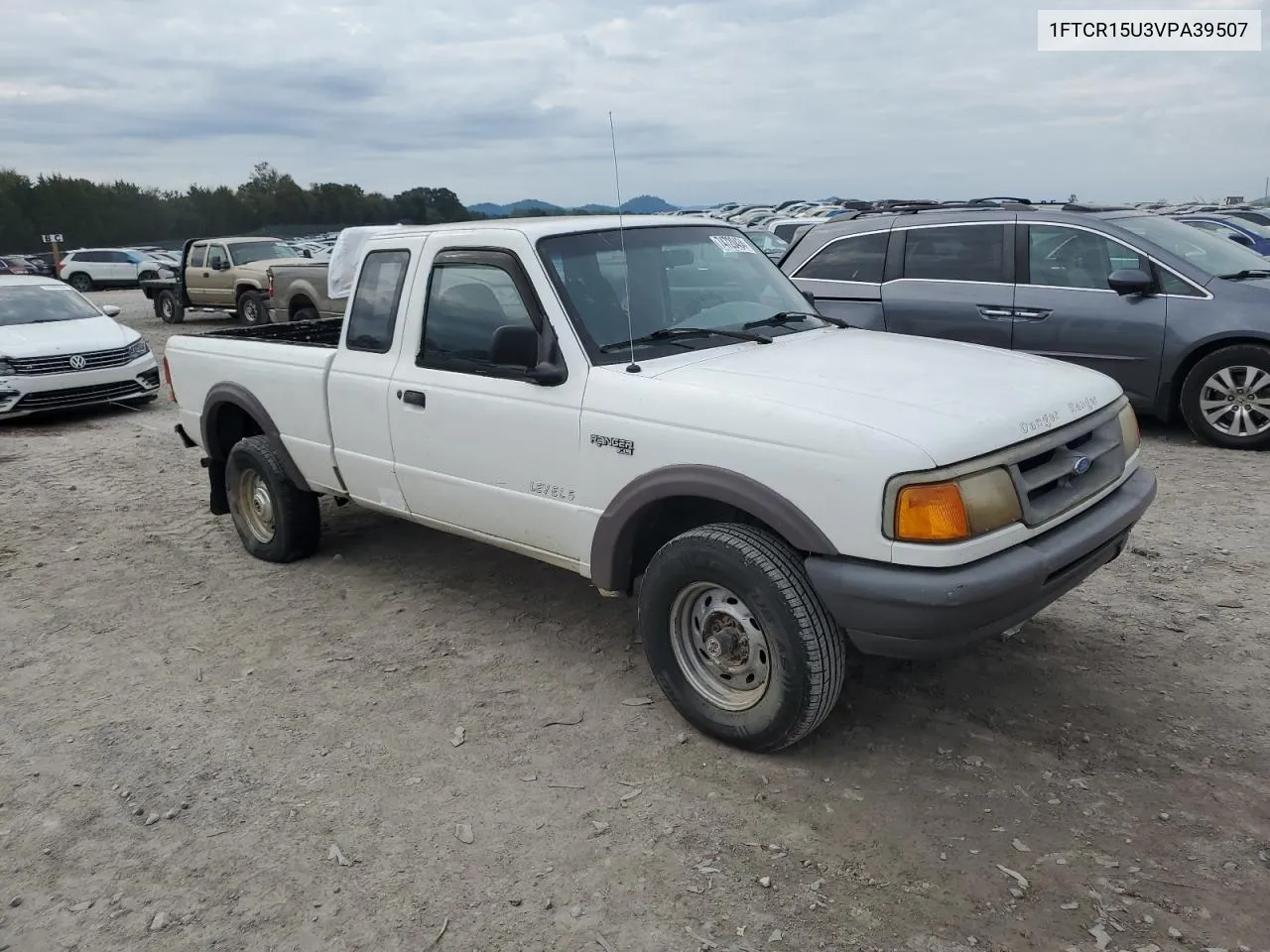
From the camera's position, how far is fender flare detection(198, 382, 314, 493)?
5570 mm

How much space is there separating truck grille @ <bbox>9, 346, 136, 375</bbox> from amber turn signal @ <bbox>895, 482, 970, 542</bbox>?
10.4m

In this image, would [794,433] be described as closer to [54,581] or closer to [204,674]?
[204,674]

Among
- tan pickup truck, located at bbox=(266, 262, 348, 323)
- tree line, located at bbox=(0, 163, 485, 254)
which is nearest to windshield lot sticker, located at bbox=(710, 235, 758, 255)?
tan pickup truck, located at bbox=(266, 262, 348, 323)

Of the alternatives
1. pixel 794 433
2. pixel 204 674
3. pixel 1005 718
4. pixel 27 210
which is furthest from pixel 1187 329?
pixel 27 210

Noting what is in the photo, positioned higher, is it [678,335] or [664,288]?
[664,288]

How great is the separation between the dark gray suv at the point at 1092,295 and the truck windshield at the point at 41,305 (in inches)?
346

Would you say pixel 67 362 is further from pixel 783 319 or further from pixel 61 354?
pixel 783 319

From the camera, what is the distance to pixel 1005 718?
379 cm

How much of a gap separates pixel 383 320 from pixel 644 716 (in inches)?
89.5

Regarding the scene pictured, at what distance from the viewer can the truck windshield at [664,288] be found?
160 inches

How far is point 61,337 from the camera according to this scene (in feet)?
36.1

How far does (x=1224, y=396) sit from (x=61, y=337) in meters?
11.3

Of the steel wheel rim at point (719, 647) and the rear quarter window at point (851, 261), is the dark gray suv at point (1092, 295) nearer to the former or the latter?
the rear quarter window at point (851, 261)

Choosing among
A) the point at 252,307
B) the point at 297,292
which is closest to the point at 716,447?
the point at 297,292
